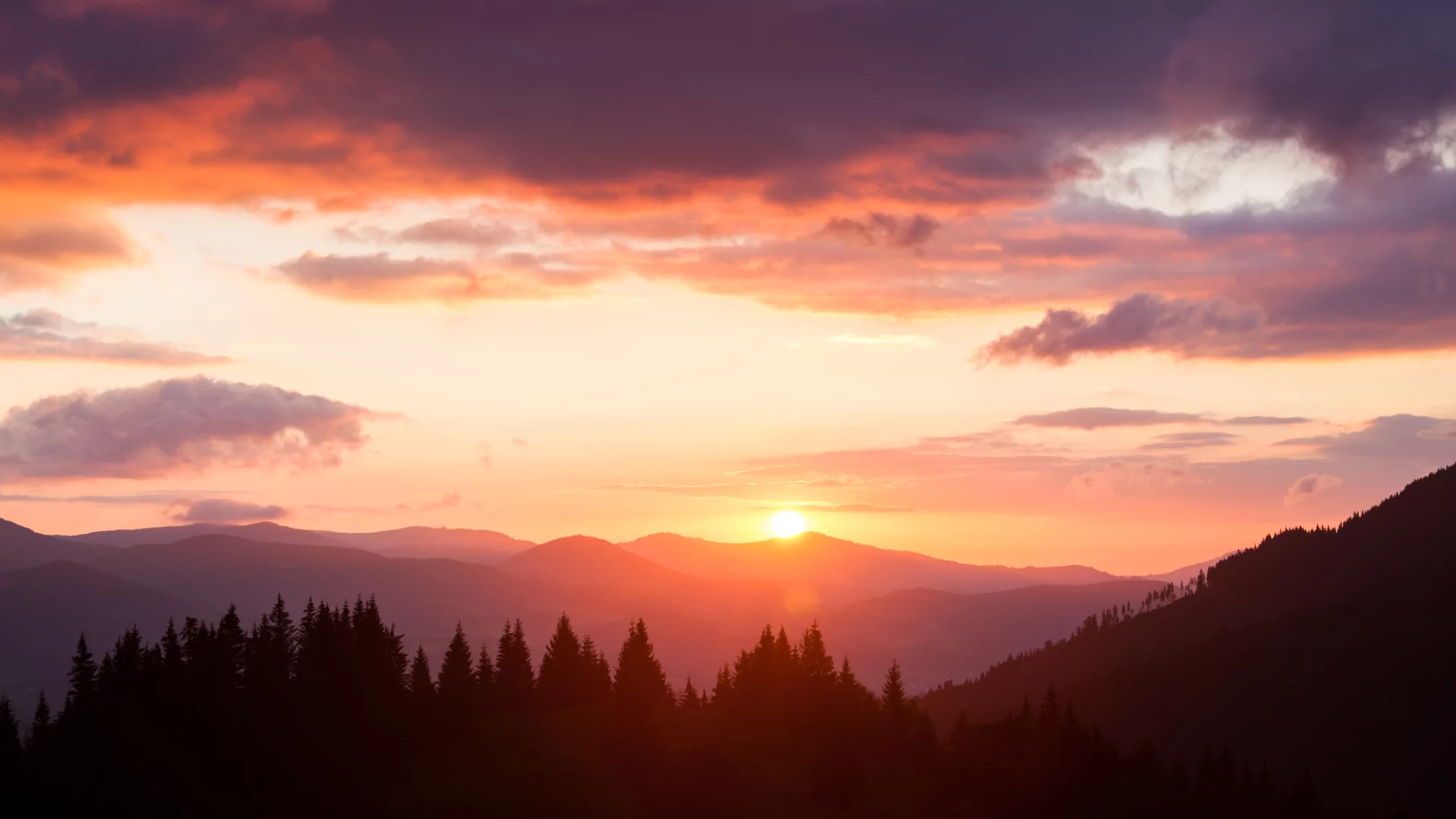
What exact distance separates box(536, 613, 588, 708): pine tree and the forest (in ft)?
0.75

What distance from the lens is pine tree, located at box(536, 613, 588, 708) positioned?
501 ft

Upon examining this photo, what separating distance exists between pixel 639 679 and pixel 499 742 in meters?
19.2

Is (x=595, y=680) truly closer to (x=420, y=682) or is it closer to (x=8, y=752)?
(x=420, y=682)

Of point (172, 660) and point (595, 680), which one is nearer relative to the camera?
point (172, 660)

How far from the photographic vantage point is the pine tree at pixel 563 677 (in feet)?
501

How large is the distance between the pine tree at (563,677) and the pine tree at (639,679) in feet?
16.0

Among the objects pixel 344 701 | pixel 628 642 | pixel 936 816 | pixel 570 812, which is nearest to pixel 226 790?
pixel 344 701

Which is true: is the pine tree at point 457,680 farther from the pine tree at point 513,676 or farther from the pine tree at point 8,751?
the pine tree at point 8,751

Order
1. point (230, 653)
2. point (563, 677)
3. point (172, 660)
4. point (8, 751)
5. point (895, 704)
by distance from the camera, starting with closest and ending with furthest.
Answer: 1. point (8, 751)
2. point (230, 653)
3. point (172, 660)
4. point (563, 677)
5. point (895, 704)

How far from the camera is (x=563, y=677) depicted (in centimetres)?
15338

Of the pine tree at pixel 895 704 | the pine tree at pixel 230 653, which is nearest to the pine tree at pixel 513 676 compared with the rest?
the pine tree at pixel 230 653

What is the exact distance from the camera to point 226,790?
122562mm

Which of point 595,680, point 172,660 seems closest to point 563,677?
point 595,680

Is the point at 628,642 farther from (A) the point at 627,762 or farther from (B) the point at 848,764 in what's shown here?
(B) the point at 848,764
